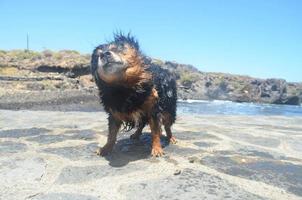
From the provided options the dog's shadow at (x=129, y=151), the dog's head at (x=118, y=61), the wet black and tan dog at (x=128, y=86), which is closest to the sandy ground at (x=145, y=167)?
the dog's shadow at (x=129, y=151)

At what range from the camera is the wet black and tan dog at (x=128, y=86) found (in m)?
4.15

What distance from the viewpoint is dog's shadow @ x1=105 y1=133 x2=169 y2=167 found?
15.3 ft

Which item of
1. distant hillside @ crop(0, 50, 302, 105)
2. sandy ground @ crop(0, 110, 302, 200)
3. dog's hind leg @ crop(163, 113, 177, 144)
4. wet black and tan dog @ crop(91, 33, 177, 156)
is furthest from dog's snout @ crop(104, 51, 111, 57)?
dog's hind leg @ crop(163, 113, 177, 144)

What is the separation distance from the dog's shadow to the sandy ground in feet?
0.04

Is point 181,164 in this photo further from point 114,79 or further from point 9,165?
point 9,165

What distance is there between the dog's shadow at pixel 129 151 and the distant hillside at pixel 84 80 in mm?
1114

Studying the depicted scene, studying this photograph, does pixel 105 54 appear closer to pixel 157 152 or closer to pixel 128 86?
pixel 128 86

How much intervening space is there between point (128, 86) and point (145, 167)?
87 cm

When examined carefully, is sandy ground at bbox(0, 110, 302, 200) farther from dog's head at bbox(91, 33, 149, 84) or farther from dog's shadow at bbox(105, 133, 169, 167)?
dog's head at bbox(91, 33, 149, 84)

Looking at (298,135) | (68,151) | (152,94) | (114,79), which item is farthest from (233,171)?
(298,135)

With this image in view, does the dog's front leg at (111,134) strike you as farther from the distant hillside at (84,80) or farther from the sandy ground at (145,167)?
the distant hillside at (84,80)

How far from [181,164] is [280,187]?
1.11 metres

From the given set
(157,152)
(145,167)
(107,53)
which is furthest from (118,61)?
(157,152)

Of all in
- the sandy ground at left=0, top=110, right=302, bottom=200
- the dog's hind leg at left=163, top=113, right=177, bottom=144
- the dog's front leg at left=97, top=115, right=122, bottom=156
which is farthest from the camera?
the dog's hind leg at left=163, top=113, right=177, bottom=144
